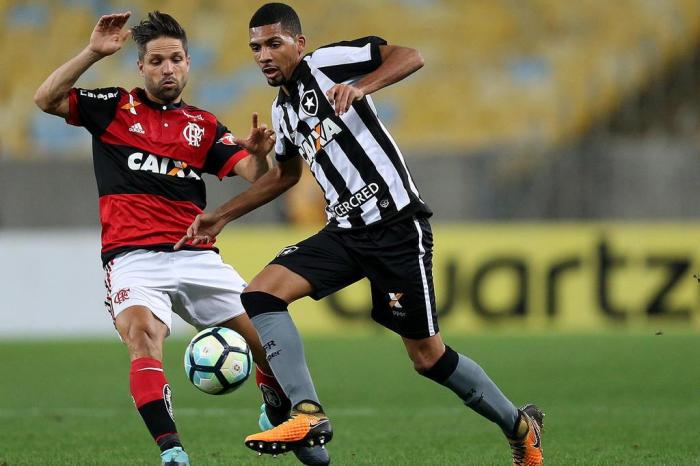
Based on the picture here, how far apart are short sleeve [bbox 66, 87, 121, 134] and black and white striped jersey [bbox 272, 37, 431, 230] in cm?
106

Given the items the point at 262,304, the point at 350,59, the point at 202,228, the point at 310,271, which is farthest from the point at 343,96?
the point at 202,228

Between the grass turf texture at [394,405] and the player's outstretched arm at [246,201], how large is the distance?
3.76ft

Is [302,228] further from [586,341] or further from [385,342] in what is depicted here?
[586,341]

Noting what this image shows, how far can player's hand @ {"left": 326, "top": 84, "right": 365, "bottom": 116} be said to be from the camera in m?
4.71

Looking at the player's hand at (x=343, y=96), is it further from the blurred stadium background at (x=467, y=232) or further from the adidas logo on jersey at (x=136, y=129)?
the blurred stadium background at (x=467, y=232)

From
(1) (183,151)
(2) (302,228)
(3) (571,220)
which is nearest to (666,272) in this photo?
(3) (571,220)

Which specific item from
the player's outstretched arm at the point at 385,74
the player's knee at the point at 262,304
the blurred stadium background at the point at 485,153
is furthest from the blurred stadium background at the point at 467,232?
the player's outstretched arm at the point at 385,74

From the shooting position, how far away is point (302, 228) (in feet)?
50.1

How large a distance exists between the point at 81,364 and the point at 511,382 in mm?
4391

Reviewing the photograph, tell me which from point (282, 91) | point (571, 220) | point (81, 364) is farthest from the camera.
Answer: point (571, 220)

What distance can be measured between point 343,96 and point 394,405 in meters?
4.17

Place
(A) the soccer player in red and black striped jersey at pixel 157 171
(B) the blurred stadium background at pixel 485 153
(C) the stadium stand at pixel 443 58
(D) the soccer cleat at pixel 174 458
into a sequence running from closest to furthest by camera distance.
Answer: (D) the soccer cleat at pixel 174 458 < (A) the soccer player in red and black striped jersey at pixel 157 171 < (B) the blurred stadium background at pixel 485 153 < (C) the stadium stand at pixel 443 58

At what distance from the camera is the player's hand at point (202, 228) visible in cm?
554

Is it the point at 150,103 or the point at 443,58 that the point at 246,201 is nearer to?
the point at 150,103
